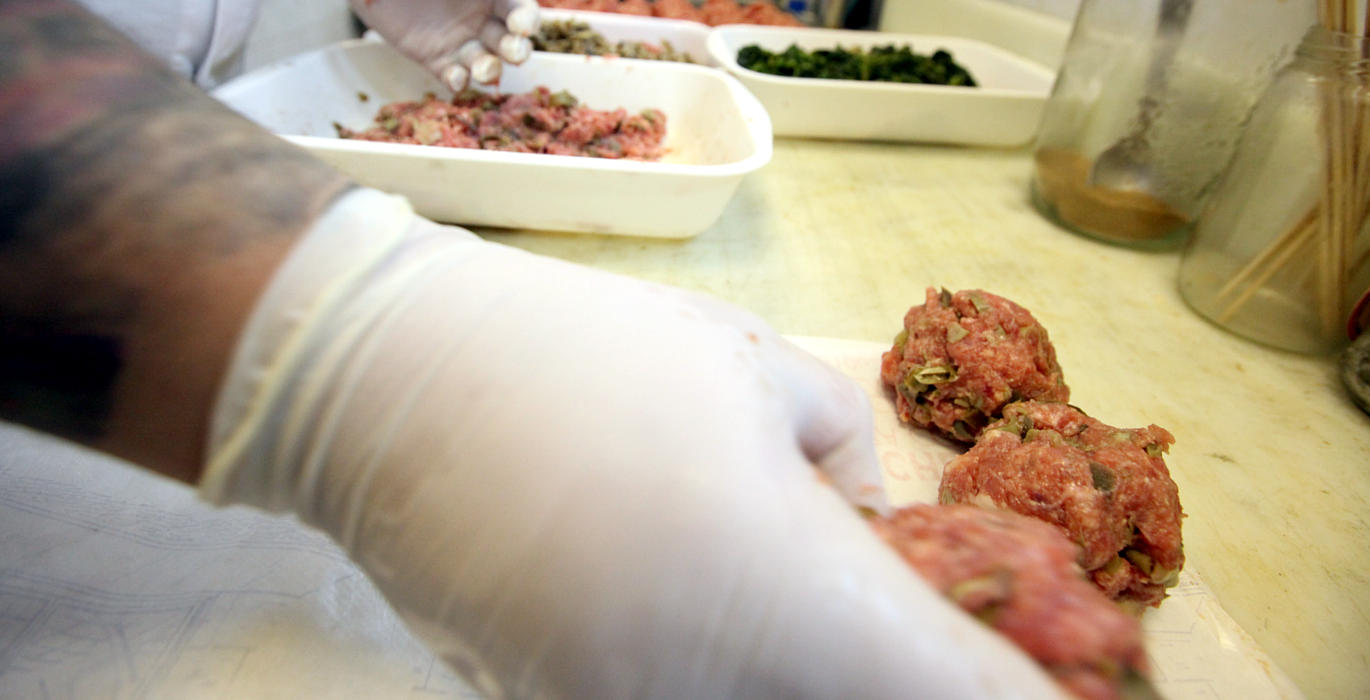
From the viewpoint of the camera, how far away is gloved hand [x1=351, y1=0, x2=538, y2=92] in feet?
5.90

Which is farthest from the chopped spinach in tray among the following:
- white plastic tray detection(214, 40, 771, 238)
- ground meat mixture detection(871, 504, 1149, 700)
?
ground meat mixture detection(871, 504, 1149, 700)

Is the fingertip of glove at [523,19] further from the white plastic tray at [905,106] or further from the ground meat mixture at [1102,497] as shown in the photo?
the ground meat mixture at [1102,497]

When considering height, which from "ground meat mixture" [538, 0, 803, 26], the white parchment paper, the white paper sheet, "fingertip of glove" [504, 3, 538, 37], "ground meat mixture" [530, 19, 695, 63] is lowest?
the white paper sheet

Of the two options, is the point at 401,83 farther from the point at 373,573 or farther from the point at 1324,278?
the point at 1324,278

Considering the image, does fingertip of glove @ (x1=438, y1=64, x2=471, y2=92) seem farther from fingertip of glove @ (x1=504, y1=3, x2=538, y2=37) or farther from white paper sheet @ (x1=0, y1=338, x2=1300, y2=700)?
white paper sheet @ (x1=0, y1=338, x2=1300, y2=700)

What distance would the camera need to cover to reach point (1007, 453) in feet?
3.00

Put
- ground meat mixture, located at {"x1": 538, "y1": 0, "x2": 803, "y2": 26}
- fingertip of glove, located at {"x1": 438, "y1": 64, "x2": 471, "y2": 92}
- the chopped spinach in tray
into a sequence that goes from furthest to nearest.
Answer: ground meat mixture, located at {"x1": 538, "y1": 0, "x2": 803, "y2": 26}, the chopped spinach in tray, fingertip of glove, located at {"x1": 438, "y1": 64, "x2": 471, "y2": 92}

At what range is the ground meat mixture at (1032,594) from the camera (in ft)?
1.64

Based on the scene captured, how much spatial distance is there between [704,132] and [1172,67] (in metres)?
1.22

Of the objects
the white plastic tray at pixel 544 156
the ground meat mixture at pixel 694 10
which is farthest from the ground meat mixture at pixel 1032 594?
the ground meat mixture at pixel 694 10

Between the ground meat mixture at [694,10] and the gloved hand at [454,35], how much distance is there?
118cm

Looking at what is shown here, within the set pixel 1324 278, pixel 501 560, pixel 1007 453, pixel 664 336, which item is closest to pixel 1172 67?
pixel 1324 278

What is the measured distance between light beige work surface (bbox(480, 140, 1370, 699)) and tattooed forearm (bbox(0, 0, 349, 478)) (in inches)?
42.1

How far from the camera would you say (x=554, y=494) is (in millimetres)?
501
